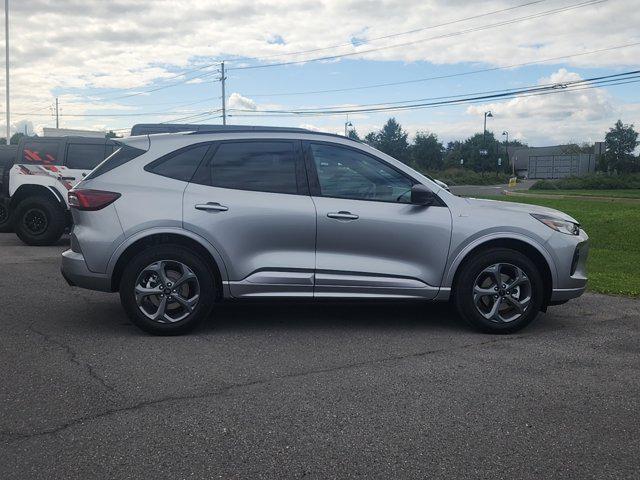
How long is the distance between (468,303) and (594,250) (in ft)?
25.4

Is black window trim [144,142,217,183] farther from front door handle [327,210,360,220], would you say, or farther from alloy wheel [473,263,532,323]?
alloy wheel [473,263,532,323]

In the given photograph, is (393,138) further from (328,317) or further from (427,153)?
(328,317)

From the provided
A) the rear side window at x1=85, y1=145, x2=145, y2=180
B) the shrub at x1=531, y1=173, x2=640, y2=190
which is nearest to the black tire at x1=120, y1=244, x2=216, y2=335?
the rear side window at x1=85, y1=145, x2=145, y2=180

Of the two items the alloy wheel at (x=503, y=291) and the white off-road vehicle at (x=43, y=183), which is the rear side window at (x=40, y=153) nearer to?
the white off-road vehicle at (x=43, y=183)

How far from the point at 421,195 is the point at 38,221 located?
9180 mm

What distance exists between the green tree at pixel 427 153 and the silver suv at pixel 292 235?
9160 centimetres

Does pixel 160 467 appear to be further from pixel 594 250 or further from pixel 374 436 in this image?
pixel 594 250

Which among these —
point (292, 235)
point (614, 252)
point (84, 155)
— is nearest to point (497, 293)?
point (292, 235)

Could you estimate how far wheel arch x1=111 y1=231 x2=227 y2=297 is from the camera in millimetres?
5355

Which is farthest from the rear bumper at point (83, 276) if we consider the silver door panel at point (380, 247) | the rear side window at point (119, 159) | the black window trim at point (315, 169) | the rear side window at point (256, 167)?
the black window trim at point (315, 169)

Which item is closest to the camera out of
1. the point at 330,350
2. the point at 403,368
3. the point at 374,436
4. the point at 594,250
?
the point at 374,436

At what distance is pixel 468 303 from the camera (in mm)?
5602

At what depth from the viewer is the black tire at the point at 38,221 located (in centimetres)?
1209

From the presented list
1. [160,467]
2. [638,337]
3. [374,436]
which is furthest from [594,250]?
[160,467]
